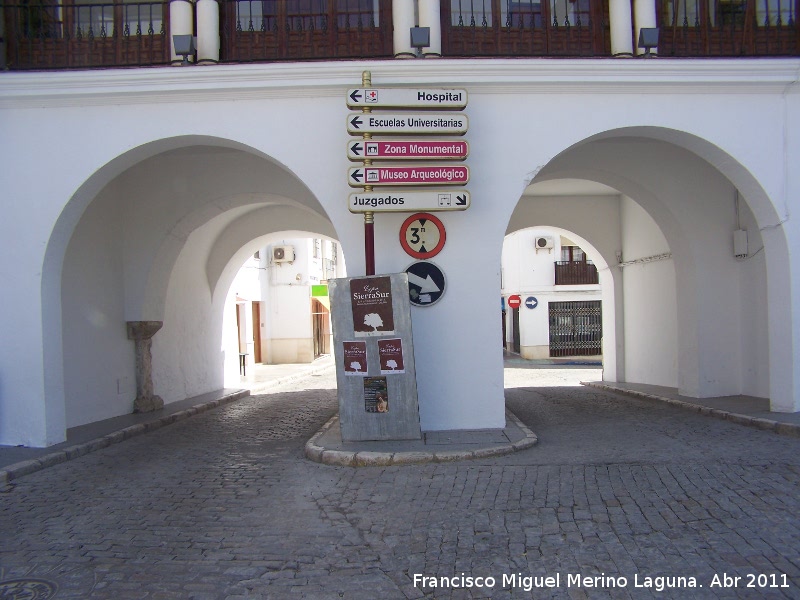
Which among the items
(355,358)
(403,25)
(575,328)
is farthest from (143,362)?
(575,328)

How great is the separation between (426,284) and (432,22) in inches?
122

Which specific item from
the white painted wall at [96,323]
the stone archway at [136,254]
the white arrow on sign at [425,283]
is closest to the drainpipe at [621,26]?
the white arrow on sign at [425,283]

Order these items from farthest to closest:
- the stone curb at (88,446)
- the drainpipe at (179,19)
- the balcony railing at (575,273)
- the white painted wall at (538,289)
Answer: the balcony railing at (575,273), the white painted wall at (538,289), the drainpipe at (179,19), the stone curb at (88,446)

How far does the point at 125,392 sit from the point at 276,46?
5.76m

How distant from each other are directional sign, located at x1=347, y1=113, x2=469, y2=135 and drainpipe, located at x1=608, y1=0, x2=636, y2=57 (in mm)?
2241

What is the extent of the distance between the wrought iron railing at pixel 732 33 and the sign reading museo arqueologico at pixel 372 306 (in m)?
4.63

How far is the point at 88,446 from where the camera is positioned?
851 cm

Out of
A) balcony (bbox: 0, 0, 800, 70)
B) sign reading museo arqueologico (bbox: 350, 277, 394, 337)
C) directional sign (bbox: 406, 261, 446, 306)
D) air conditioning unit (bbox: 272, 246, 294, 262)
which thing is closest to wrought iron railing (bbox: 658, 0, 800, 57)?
balcony (bbox: 0, 0, 800, 70)

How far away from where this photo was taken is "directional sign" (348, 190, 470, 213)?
811 cm

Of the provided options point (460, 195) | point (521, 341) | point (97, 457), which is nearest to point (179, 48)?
point (460, 195)

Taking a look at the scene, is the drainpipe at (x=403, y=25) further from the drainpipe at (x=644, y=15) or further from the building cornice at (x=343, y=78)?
the drainpipe at (x=644, y=15)

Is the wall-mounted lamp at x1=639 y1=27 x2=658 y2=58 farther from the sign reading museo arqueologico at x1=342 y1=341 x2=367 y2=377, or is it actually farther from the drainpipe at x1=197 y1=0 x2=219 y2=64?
the drainpipe at x1=197 y1=0 x2=219 y2=64

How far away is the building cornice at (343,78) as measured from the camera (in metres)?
8.32

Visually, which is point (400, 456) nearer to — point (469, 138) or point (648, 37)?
point (469, 138)
